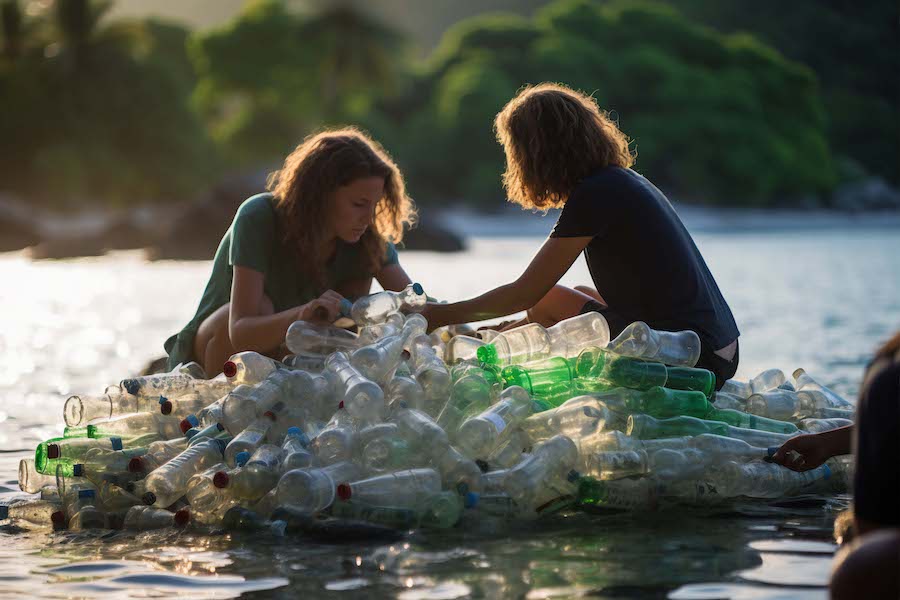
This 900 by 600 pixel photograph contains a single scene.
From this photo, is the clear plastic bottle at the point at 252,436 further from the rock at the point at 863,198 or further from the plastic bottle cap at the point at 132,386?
the rock at the point at 863,198

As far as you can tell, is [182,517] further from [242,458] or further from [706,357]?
[706,357]

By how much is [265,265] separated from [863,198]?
5981 centimetres

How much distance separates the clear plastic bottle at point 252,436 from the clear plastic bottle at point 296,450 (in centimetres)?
9

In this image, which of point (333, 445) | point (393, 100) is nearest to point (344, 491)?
point (333, 445)

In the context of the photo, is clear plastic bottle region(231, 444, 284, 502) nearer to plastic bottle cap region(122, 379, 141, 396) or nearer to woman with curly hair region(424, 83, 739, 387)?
woman with curly hair region(424, 83, 739, 387)

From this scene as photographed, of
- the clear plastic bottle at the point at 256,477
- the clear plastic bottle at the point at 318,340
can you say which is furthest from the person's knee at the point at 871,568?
the clear plastic bottle at the point at 318,340

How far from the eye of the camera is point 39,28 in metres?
56.3

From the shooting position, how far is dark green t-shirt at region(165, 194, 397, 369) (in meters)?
5.60

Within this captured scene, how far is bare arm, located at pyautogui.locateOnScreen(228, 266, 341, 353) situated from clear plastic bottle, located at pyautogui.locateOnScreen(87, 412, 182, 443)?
0.42m

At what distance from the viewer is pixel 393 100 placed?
67.6 m

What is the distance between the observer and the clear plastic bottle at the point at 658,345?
4.93 m

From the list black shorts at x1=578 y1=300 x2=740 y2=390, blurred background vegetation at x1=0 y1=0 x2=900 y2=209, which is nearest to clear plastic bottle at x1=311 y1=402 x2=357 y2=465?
black shorts at x1=578 y1=300 x2=740 y2=390

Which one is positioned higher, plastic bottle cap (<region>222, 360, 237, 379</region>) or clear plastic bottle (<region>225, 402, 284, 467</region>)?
plastic bottle cap (<region>222, 360, 237, 379</region>)

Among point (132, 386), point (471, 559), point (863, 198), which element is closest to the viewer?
point (471, 559)
